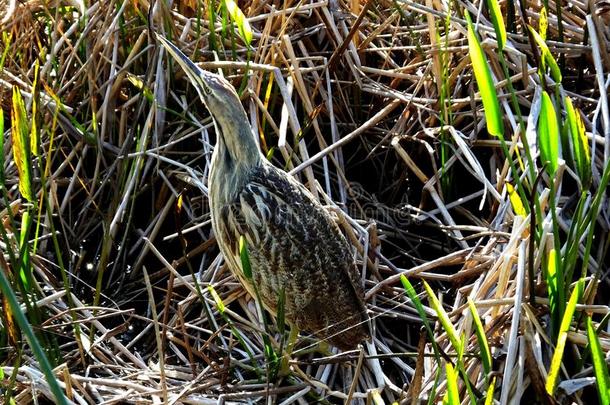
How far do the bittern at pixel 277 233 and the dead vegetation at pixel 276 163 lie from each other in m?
0.09

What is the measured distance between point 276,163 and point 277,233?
54cm

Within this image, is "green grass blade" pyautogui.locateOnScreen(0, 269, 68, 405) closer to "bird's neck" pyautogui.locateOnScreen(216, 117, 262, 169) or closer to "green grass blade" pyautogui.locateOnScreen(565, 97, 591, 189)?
"green grass blade" pyautogui.locateOnScreen(565, 97, 591, 189)

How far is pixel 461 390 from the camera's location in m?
1.80

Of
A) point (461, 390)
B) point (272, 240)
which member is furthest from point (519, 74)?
point (461, 390)

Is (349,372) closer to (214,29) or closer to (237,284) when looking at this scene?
(237,284)

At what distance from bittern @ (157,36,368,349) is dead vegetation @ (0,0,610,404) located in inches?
3.7

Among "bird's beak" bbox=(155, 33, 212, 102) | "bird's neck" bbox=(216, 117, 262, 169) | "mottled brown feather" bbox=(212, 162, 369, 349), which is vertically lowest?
"mottled brown feather" bbox=(212, 162, 369, 349)

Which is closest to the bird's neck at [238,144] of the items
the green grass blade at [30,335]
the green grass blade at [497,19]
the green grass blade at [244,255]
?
the green grass blade at [244,255]

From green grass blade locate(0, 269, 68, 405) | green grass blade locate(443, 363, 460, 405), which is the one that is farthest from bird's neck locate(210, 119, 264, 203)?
green grass blade locate(0, 269, 68, 405)

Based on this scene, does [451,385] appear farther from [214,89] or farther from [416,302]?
[214,89]

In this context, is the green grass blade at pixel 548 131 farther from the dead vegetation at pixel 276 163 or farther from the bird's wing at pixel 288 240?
the bird's wing at pixel 288 240

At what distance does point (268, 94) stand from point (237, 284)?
526 mm

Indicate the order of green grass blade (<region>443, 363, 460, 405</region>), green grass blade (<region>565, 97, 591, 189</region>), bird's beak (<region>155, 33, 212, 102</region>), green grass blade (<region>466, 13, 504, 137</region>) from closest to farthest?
green grass blade (<region>443, 363, 460, 405</region>), green grass blade (<region>466, 13, 504, 137</region>), green grass blade (<region>565, 97, 591, 189</region>), bird's beak (<region>155, 33, 212, 102</region>)

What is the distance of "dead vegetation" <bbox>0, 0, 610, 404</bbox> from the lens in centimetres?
214
